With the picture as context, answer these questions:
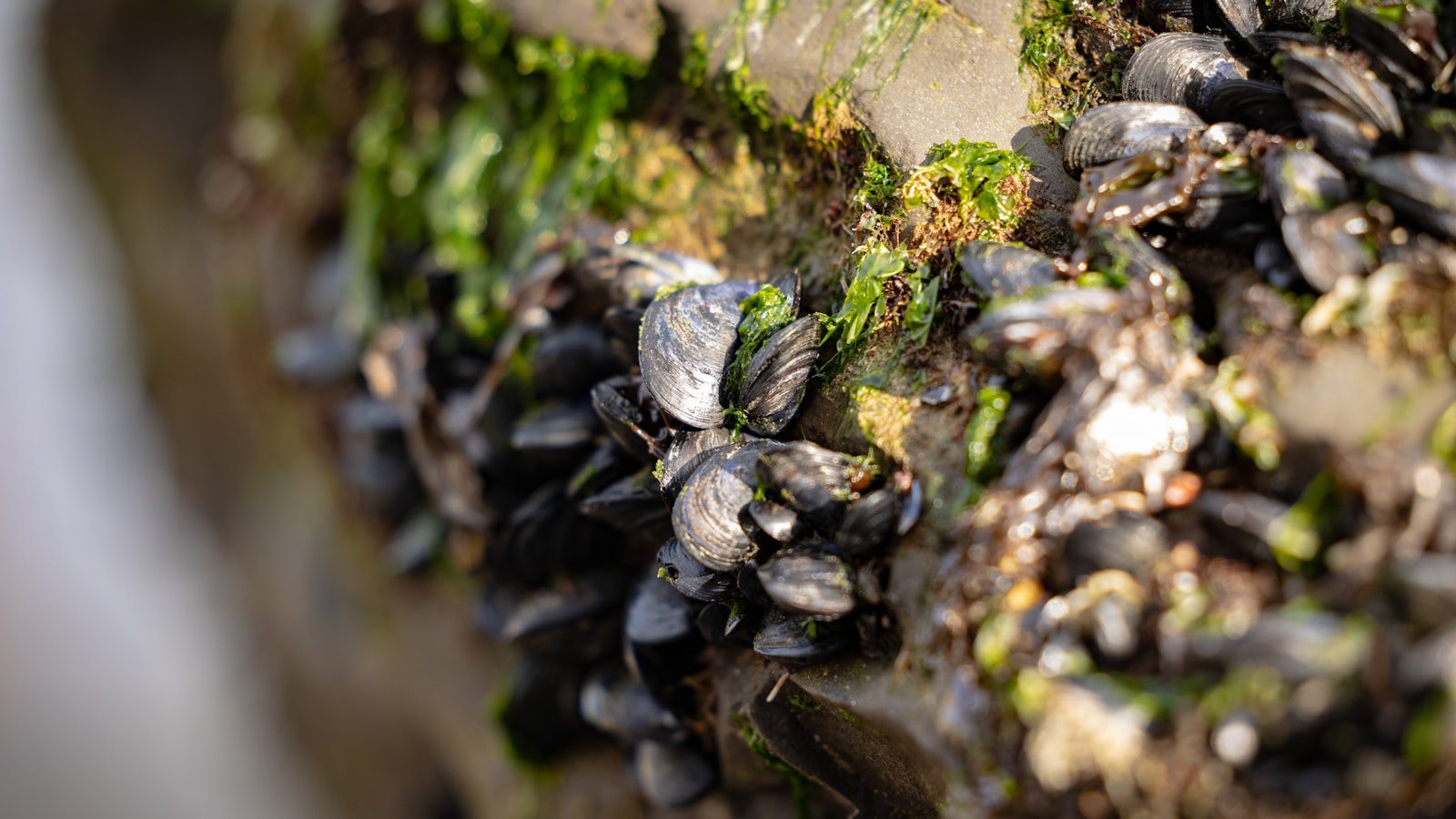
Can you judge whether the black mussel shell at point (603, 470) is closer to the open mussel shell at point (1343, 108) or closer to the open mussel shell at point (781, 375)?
the open mussel shell at point (781, 375)

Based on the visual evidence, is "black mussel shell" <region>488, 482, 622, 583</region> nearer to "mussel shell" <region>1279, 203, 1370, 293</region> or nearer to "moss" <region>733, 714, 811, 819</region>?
"moss" <region>733, 714, 811, 819</region>

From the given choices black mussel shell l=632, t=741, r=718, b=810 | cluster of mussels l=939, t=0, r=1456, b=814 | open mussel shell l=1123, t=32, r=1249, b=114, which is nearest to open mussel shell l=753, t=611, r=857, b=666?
cluster of mussels l=939, t=0, r=1456, b=814

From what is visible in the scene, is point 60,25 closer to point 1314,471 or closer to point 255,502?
point 255,502

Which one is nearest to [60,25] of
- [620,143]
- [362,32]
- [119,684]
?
[362,32]

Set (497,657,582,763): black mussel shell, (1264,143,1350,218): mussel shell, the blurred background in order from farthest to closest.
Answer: the blurred background < (497,657,582,763): black mussel shell < (1264,143,1350,218): mussel shell

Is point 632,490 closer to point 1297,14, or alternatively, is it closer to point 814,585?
point 814,585
